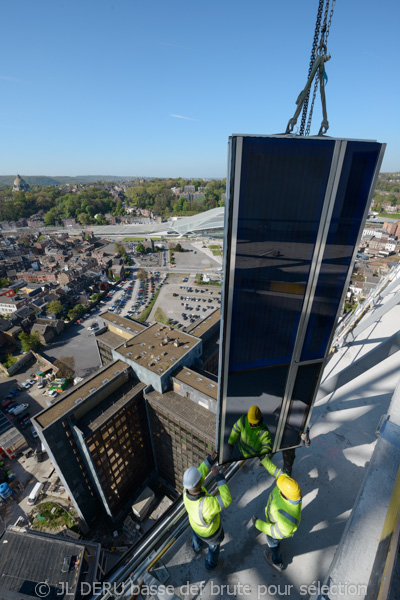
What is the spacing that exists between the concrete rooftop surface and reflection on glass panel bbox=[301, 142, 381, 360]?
2.86 metres

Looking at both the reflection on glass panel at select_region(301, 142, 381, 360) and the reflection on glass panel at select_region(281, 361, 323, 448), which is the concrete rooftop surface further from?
the reflection on glass panel at select_region(301, 142, 381, 360)

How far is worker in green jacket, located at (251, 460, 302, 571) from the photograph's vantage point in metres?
4.46

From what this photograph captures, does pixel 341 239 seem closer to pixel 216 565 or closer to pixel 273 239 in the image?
pixel 273 239

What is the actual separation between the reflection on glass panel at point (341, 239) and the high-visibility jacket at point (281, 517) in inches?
104

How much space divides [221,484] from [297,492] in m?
1.37

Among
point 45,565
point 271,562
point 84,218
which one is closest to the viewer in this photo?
point 271,562

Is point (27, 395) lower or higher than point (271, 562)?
lower

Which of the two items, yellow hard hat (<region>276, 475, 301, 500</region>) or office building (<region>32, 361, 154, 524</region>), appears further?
office building (<region>32, 361, 154, 524</region>)

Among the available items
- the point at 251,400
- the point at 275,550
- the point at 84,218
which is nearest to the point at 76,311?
the point at 251,400

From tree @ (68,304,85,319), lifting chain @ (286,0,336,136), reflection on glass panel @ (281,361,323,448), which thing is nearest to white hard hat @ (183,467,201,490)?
reflection on glass panel @ (281,361,323,448)

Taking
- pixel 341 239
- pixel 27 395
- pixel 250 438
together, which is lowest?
pixel 27 395

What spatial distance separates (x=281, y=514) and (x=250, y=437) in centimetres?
139

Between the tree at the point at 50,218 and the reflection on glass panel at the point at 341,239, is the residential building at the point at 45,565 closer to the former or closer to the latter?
the reflection on glass panel at the point at 341,239

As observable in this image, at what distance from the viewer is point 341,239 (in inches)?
175
